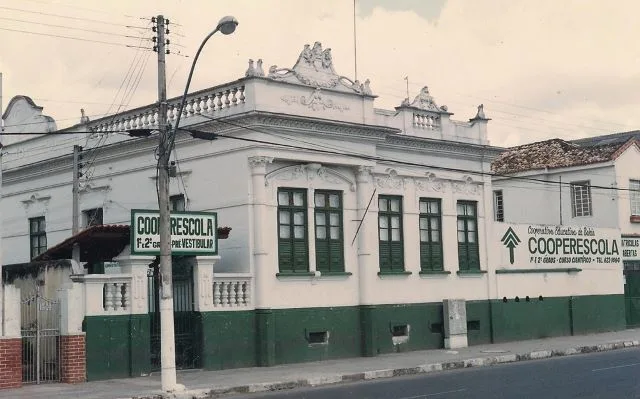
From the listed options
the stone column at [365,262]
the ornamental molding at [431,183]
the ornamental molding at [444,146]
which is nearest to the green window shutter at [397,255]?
the stone column at [365,262]

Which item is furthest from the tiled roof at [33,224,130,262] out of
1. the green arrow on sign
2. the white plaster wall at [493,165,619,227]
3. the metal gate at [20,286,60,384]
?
the white plaster wall at [493,165,619,227]

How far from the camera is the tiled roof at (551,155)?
3962cm

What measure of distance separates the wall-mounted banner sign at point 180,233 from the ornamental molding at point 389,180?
619cm

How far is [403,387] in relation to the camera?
18.5 m

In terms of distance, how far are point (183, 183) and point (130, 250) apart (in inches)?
178

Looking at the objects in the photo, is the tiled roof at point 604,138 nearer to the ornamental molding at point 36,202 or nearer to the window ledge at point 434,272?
the window ledge at point 434,272

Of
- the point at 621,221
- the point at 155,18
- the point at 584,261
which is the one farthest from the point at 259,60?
the point at 621,221

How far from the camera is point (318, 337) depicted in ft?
80.7

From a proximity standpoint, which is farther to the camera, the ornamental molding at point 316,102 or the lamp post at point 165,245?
the ornamental molding at point 316,102

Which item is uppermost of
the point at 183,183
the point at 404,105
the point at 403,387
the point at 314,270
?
the point at 404,105

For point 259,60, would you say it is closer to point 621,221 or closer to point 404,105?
point 404,105

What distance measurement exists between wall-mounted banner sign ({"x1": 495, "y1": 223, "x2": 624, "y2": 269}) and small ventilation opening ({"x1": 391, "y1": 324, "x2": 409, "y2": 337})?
201 inches

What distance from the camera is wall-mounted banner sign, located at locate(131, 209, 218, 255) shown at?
67.8 ft

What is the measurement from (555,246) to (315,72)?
1266 centimetres
